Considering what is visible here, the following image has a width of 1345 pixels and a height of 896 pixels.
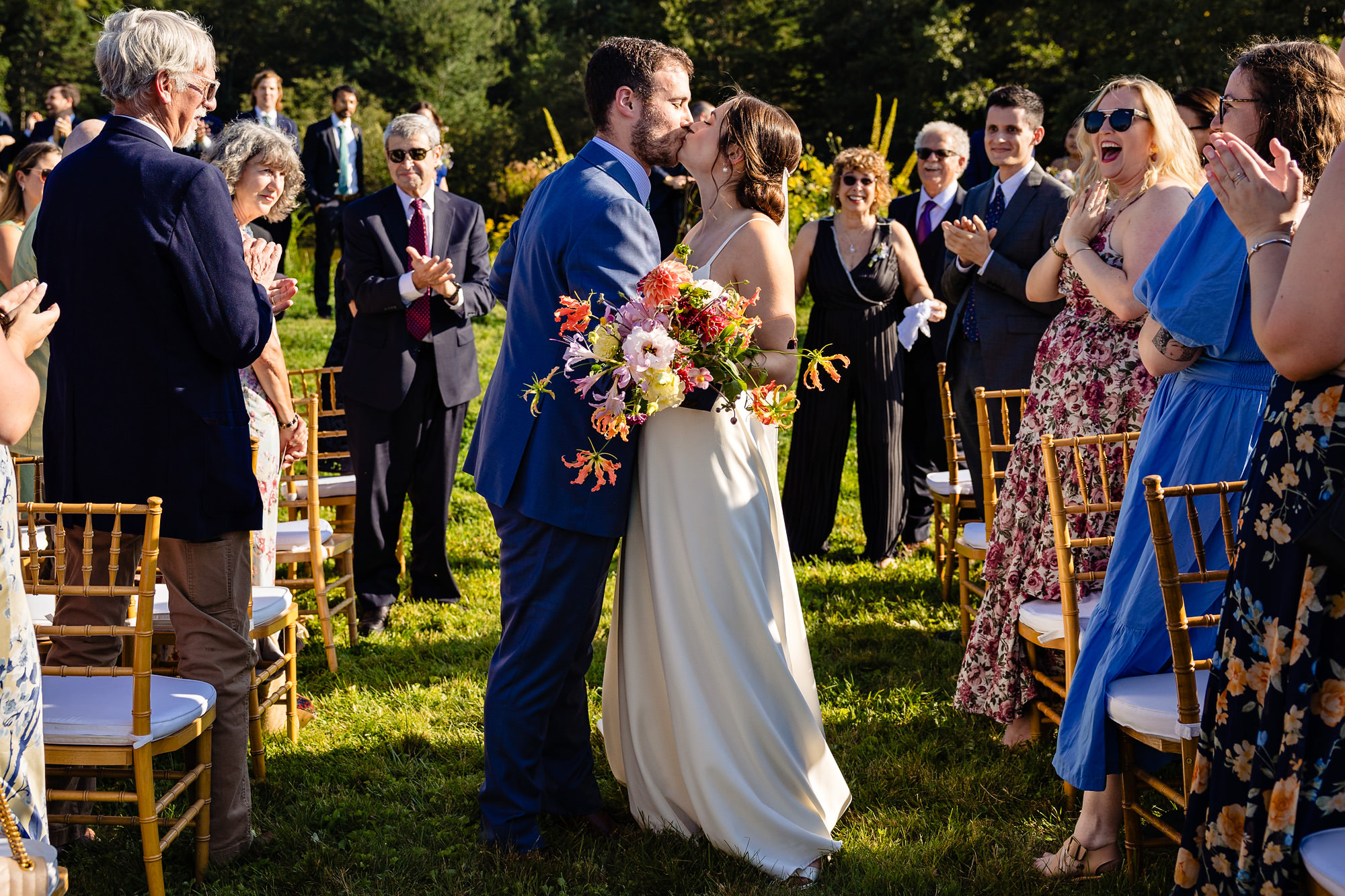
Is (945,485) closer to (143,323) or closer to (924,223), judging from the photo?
(924,223)

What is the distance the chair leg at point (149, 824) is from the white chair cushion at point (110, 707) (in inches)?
3.3

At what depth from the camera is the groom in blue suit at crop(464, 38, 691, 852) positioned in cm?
301

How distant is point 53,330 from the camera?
3076 millimetres

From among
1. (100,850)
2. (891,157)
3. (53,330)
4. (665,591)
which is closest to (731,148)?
(665,591)

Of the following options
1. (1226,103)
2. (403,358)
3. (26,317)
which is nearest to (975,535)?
(1226,103)

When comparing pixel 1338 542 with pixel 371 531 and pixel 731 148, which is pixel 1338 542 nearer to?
pixel 731 148

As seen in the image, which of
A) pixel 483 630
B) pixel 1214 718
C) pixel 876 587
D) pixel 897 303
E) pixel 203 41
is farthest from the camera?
pixel 897 303

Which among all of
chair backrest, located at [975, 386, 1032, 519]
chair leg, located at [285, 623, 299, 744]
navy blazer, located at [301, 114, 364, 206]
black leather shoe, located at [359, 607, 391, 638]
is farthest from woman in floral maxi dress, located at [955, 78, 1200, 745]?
navy blazer, located at [301, 114, 364, 206]

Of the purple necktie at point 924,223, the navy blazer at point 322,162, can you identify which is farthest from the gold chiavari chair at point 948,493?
the navy blazer at point 322,162

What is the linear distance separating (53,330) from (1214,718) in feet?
10.1

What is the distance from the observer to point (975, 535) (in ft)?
16.2

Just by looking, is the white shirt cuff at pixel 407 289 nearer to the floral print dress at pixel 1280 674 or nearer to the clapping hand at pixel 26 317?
the clapping hand at pixel 26 317

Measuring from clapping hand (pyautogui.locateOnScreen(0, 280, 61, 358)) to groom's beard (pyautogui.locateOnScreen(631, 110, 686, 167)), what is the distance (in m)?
1.57

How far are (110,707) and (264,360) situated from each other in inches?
63.9
